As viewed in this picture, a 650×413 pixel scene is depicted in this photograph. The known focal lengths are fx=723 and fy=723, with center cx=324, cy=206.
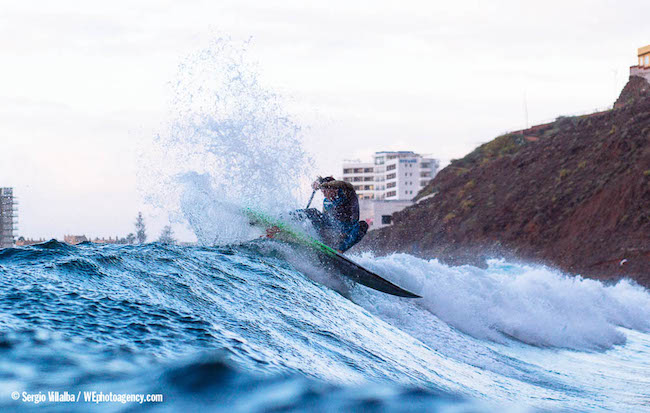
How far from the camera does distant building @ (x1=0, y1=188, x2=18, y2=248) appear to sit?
24.5 meters

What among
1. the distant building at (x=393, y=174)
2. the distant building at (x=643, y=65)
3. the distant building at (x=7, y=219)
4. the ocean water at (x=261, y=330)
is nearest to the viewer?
the ocean water at (x=261, y=330)

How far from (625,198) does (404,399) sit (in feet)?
121

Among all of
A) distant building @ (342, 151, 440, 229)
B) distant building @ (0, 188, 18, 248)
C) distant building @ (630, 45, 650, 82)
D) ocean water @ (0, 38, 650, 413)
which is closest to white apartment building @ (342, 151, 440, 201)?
distant building @ (342, 151, 440, 229)

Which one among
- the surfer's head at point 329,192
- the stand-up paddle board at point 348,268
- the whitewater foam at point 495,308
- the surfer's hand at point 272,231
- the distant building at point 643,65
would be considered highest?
the distant building at point 643,65

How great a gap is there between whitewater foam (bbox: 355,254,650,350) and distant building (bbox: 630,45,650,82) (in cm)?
5610

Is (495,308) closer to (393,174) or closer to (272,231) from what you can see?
(272,231)

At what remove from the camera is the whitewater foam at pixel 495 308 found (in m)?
10.5

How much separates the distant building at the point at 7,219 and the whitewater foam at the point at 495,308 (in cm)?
1543

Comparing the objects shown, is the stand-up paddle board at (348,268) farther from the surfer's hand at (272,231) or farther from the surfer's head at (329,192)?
the surfer's head at (329,192)

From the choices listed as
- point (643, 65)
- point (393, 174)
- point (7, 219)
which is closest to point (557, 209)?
point (7, 219)

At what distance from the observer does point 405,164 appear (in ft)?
405

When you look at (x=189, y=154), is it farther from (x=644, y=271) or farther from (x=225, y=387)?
(x=644, y=271)

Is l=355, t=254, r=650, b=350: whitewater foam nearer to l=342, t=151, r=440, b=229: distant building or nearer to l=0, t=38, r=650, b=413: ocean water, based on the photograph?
l=0, t=38, r=650, b=413: ocean water

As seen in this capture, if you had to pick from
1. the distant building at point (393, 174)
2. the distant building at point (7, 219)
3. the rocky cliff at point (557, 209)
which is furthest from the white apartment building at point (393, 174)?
the distant building at point (7, 219)
